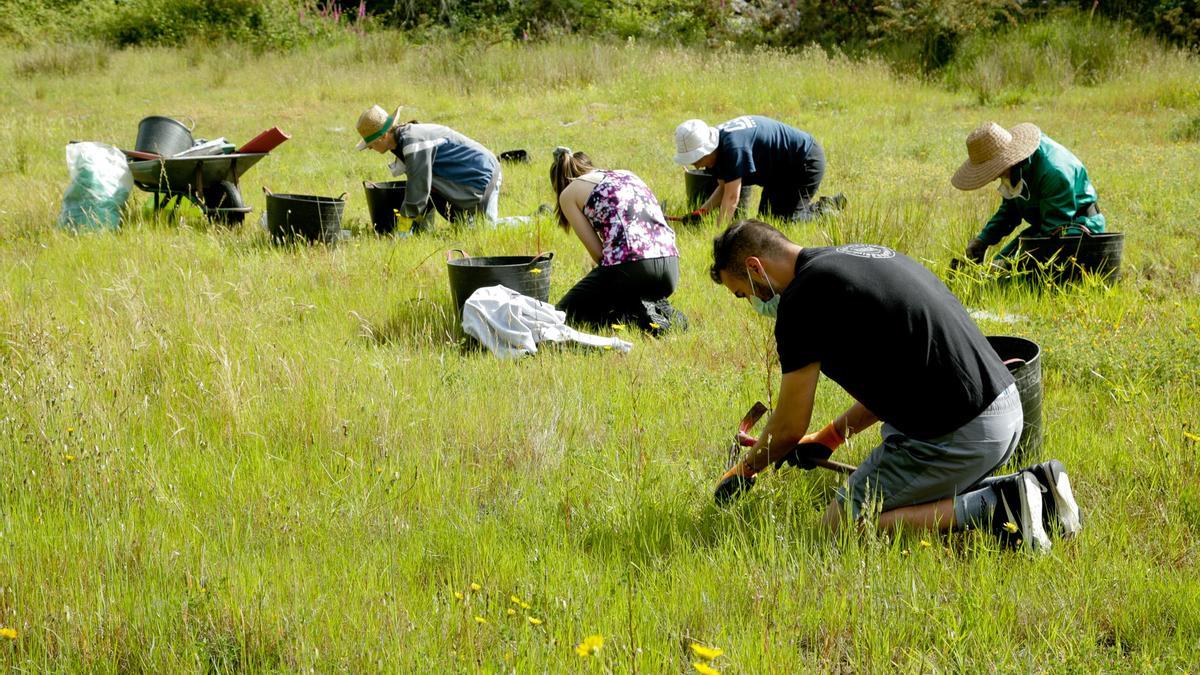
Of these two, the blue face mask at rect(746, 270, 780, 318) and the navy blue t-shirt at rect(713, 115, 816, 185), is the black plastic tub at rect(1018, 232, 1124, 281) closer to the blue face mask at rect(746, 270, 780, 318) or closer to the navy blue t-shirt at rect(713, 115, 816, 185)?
the navy blue t-shirt at rect(713, 115, 816, 185)

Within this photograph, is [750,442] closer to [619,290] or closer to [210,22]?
[619,290]

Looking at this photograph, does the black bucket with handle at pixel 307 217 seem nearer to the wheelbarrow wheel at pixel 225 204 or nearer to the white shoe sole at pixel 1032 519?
the wheelbarrow wheel at pixel 225 204

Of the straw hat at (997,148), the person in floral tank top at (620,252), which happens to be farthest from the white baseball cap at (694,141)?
the straw hat at (997,148)

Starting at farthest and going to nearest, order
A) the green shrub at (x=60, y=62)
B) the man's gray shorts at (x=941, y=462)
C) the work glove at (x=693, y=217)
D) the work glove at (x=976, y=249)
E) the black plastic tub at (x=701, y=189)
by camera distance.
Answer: the green shrub at (x=60, y=62) < the black plastic tub at (x=701, y=189) < the work glove at (x=693, y=217) < the work glove at (x=976, y=249) < the man's gray shorts at (x=941, y=462)

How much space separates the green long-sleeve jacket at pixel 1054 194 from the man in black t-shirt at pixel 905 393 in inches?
115

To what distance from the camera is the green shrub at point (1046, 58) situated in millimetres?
15867

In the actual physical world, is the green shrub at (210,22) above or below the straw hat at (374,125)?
below

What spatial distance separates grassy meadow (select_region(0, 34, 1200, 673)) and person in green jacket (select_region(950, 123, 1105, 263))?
18.5 inches

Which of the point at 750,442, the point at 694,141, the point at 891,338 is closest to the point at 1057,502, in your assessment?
the point at 891,338

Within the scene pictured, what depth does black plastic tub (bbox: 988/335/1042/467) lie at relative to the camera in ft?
11.7

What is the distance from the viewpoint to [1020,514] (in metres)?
3.18

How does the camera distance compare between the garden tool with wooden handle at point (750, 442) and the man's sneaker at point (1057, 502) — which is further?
the garden tool with wooden handle at point (750, 442)

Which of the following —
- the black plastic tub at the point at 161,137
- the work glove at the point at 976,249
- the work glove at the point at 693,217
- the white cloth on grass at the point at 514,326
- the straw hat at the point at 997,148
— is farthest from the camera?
the black plastic tub at the point at 161,137

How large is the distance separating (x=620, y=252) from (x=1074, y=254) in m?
2.59
